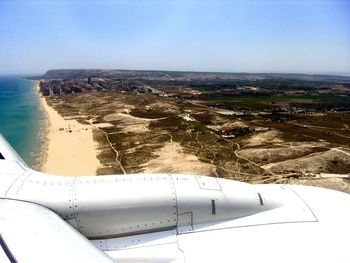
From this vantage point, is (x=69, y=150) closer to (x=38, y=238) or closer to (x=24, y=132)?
(x=24, y=132)

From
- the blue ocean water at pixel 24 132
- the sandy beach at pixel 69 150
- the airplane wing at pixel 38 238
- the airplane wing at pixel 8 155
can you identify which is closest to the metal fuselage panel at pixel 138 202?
the airplane wing at pixel 38 238

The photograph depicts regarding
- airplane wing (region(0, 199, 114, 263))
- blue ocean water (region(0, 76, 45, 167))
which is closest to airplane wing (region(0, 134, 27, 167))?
airplane wing (region(0, 199, 114, 263))

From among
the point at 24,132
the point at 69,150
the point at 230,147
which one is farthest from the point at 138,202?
the point at 24,132

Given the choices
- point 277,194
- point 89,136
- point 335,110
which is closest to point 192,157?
point 89,136

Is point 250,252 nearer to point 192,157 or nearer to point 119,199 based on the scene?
point 119,199

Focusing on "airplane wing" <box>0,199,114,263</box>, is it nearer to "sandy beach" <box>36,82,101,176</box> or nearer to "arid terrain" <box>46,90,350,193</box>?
"arid terrain" <box>46,90,350,193</box>

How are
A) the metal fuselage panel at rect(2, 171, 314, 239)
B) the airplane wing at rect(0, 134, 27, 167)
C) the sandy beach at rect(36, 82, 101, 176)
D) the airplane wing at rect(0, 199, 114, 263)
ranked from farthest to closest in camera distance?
the sandy beach at rect(36, 82, 101, 176), the airplane wing at rect(0, 134, 27, 167), the metal fuselage panel at rect(2, 171, 314, 239), the airplane wing at rect(0, 199, 114, 263)

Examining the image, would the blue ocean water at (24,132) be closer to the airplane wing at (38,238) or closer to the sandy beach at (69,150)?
the sandy beach at (69,150)
